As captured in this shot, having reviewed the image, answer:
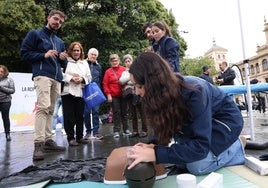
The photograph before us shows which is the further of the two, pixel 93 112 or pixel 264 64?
pixel 264 64

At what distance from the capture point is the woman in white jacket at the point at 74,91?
4.38 meters

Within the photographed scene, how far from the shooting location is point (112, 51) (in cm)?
1215

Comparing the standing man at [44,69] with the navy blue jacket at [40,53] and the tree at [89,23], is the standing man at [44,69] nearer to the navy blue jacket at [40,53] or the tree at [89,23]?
the navy blue jacket at [40,53]

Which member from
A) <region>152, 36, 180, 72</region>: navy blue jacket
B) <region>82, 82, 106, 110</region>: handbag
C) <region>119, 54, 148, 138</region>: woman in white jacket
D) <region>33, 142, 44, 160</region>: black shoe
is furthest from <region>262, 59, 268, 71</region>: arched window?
<region>33, 142, 44, 160</region>: black shoe

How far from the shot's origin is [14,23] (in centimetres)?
1118

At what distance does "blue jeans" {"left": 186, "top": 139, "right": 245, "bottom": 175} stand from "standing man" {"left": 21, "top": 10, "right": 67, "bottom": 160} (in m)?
2.03

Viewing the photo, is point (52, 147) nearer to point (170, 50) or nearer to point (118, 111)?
point (118, 111)

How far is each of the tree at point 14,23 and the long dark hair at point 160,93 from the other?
35.3 ft

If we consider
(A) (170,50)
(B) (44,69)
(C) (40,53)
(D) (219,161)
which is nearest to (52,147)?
(B) (44,69)

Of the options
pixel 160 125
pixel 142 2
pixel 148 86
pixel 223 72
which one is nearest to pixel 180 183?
pixel 160 125

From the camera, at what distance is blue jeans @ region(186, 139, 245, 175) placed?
7.29 ft

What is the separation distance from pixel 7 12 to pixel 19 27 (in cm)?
70

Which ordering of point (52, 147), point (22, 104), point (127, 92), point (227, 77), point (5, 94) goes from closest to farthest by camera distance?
point (52, 147)
point (127, 92)
point (5, 94)
point (227, 77)
point (22, 104)

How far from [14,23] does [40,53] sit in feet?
27.6
